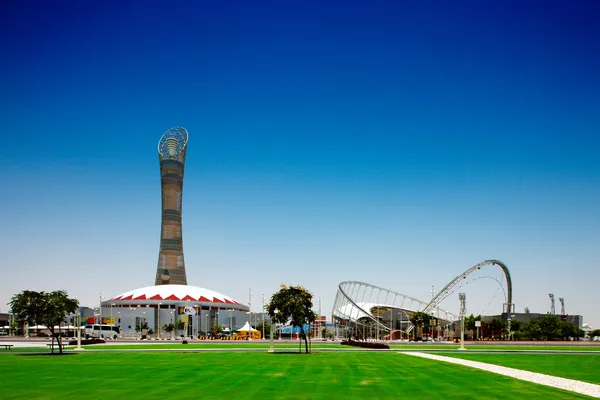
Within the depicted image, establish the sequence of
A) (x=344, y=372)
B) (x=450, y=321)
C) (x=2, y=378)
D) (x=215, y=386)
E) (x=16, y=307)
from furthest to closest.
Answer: (x=450, y=321), (x=16, y=307), (x=344, y=372), (x=2, y=378), (x=215, y=386)

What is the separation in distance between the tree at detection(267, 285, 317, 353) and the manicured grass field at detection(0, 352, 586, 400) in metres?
18.1

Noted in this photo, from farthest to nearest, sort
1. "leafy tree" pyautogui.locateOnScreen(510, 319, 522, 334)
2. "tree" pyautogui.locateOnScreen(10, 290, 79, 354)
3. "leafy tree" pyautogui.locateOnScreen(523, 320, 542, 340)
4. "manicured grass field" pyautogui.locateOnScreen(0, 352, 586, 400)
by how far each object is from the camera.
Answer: "leafy tree" pyautogui.locateOnScreen(510, 319, 522, 334) < "leafy tree" pyautogui.locateOnScreen(523, 320, 542, 340) < "tree" pyautogui.locateOnScreen(10, 290, 79, 354) < "manicured grass field" pyautogui.locateOnScreen(0, 352, 586, 400)

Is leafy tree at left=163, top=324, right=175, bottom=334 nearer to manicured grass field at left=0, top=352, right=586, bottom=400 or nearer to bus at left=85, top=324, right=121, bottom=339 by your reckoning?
bus at left=85, top=324, right=121, bottom=339

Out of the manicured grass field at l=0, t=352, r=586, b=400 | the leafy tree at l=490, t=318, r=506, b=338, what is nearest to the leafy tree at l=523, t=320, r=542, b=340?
the leafy tree at l=490, t=318, r=506, b=338

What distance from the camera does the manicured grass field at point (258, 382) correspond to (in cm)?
2561

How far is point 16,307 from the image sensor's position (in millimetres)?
57219

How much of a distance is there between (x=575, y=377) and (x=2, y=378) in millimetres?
32487

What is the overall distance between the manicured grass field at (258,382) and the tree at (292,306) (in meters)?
18.1

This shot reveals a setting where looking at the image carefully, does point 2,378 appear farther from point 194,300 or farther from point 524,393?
point 194,300

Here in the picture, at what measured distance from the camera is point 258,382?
3050 centimetres

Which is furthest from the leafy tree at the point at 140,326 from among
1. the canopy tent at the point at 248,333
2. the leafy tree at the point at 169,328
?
the canopy tent at the point at 248,333

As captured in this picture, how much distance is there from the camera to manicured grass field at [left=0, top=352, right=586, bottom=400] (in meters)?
25.6

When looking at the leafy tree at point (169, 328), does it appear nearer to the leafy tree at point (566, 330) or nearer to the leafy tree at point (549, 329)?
the leafy tree at point (549, 329)

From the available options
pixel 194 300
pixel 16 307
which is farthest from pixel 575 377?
pixel 194 300
